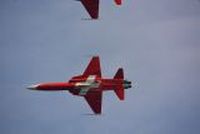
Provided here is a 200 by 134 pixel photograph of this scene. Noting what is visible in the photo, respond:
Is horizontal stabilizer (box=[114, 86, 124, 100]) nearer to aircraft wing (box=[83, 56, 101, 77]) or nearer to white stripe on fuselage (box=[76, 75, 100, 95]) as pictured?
white stripe on fuselage (box=[76, 75, 100, 95])

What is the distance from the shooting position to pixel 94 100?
23.2 metres

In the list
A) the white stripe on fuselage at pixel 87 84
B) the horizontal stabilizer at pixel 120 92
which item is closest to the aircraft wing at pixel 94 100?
the white stripe on fuselage at pixel 87 84

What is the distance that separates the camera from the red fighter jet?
22.4m

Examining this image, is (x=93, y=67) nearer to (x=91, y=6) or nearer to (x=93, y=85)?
(x=93, y=85)

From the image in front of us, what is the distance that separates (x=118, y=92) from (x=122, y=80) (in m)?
0.46

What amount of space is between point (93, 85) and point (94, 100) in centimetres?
81

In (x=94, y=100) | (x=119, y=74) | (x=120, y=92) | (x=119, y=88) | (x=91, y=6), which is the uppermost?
(x=91, y=6)

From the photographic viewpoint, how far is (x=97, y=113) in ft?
76.3

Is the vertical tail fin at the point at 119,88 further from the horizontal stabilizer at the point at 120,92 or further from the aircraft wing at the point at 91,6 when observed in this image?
the aircraft wing at the point at 91,6

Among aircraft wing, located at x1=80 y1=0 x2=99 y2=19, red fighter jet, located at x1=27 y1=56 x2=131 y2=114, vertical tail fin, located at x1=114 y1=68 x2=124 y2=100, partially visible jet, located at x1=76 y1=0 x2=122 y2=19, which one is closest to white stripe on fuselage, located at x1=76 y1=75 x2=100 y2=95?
red fighter jet, located at x1=27 y1=56 x2=131 y2=114

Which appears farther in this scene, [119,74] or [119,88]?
[119,74]

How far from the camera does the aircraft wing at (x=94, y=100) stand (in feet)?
75.6

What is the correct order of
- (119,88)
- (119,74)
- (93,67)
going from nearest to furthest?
(119,88) → (119,74) → (93,67)

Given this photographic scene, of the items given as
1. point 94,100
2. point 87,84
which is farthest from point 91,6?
point 94,100
